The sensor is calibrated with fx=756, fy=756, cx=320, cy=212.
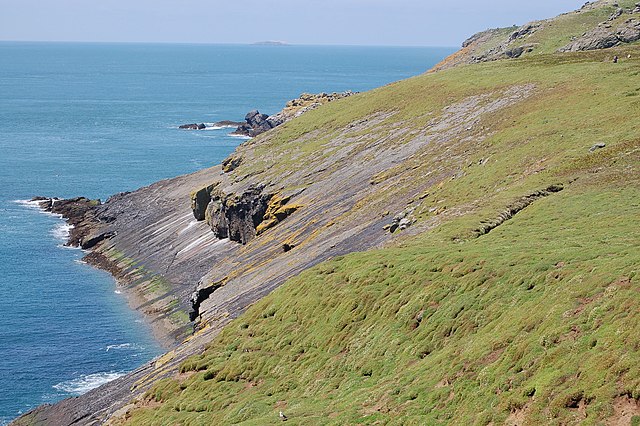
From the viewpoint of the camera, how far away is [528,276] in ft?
112

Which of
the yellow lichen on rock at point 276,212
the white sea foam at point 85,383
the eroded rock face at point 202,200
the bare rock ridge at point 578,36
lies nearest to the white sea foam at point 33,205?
the eroded rock face at point 202,200

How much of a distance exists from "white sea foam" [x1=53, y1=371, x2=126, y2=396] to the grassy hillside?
771 inches

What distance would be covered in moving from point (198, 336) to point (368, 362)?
21288 millimetres

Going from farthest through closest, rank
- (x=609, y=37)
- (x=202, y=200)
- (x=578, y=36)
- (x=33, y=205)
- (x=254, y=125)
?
(x=254, y=125) < (x=33, y=205) < (x=578, y=36) < (x=609, y=37) < (x=202, y=200)

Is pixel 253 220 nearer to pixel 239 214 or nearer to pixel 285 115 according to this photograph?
pixel 239 214

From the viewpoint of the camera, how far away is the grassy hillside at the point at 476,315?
25281 mm

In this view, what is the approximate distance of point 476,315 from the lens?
33.6 metres

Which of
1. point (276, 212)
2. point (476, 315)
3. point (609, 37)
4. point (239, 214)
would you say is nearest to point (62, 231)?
point (239, 214)

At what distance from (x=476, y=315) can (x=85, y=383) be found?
40.5 m

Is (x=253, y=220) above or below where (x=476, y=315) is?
below

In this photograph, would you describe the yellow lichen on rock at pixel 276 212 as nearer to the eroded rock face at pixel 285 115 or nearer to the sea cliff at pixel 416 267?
the sea cliff at pixel 416 267

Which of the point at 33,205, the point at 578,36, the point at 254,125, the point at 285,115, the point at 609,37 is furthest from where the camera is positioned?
the point at 254,125

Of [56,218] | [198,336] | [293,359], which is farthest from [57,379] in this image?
[56,218]

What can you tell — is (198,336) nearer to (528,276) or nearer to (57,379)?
(57,379)
